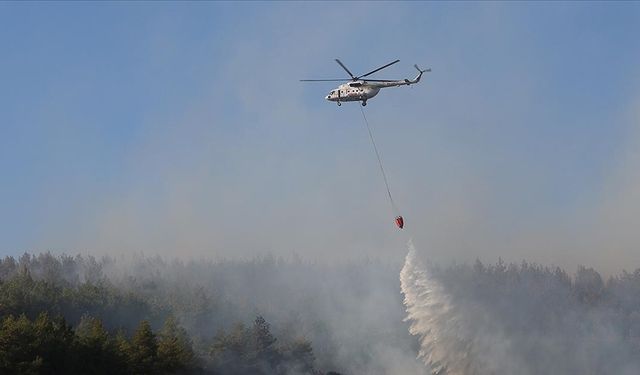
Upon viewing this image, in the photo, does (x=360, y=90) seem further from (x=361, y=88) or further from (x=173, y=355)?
(x=173, y=355)

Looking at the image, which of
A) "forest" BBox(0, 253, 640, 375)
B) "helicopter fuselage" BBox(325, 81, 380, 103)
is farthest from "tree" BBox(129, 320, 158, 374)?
"helicopter fuselage" BBox(325, 81, 380, 103)

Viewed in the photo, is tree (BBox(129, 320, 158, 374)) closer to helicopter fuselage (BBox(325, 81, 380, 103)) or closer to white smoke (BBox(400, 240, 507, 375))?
white smoke (BBox(400, 240, 507, 375))

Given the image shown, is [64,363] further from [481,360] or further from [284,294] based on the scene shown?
[284,294]

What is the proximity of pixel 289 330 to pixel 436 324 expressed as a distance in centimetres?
6057

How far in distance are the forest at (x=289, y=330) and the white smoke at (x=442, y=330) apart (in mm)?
298

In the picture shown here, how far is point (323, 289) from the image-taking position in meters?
186

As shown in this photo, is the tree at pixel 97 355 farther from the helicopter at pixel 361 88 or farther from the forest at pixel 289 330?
the helicopter at pixel 361 88

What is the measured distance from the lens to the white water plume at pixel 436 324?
83.2 metres

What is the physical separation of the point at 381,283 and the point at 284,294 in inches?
903

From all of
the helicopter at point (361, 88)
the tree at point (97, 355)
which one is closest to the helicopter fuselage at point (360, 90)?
the helicopter at point (361, 88)

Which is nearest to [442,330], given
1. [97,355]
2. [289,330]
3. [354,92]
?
[354,92]

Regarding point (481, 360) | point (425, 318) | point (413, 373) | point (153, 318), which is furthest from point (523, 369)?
point (153, 318)

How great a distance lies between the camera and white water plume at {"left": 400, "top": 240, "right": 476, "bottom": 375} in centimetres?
8325

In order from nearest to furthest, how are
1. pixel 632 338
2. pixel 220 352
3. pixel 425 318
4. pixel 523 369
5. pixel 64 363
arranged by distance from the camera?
pixel 64 363 → pixel 425 318 → pixel 523 369 → pixel 220 352 → pixel 632 338
